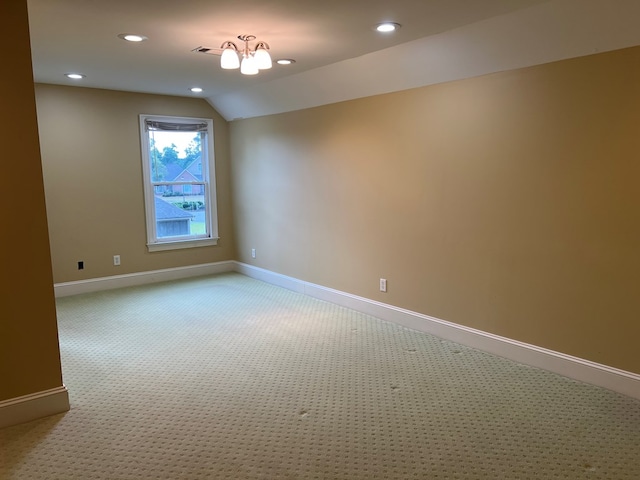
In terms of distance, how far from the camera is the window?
19.0ft

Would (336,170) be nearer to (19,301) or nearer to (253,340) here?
(253,340)

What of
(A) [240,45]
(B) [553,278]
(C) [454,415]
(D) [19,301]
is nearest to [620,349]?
(B) [553,278]

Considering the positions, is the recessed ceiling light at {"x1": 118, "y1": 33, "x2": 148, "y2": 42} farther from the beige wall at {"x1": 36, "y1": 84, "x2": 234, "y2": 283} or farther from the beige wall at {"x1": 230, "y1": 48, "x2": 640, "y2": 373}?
the beige wall at {"x1": 36, "y1": 84, "x2": 234, "y2": 283}

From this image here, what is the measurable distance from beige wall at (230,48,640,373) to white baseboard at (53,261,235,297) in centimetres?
183

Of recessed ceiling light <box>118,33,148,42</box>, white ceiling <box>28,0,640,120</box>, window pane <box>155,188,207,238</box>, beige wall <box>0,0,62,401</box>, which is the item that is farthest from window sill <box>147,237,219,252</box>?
beige wall <box>0,0,62,401</box>

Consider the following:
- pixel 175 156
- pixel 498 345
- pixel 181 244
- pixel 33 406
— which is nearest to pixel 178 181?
pixel 175 156

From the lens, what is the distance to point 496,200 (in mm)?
3404

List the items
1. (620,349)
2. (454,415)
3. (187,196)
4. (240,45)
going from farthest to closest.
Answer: (187,196) → (240,45) → (620,349) → (454,415)

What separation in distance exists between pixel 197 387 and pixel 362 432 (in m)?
1.18

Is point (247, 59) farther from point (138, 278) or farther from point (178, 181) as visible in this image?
point (138, 278)

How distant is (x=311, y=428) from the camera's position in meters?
2.54

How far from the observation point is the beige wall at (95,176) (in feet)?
16.8

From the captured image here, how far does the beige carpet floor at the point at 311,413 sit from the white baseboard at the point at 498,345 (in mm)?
70

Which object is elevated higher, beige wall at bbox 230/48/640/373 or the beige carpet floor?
beige wall at bbox 230/48/640/373
